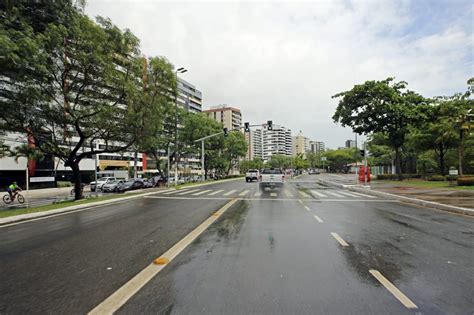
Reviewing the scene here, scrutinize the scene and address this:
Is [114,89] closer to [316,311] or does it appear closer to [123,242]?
[123,242]

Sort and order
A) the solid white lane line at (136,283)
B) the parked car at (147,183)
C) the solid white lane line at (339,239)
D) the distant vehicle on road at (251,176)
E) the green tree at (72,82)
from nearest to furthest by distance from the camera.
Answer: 1. the solid white lane line at (136,283)
2. the solid white lane line at (339,239)
3. the green tree at (72,82)
4. the parked car at (147,183)
5. the distant vehicle on road at (251,176)

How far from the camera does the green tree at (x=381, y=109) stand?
111ft

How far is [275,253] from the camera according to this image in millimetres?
6035

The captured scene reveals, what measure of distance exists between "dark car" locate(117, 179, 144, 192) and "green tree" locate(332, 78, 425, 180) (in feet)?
89.0

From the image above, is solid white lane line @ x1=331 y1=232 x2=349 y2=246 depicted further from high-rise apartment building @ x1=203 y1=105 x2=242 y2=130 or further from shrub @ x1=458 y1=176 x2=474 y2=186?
high-rise apartment building @ x1=203 y1=105 x2=242 y2=130

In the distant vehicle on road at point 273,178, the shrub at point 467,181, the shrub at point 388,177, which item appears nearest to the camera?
the shrub at point 467,181

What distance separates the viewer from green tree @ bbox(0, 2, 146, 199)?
46.8 ft

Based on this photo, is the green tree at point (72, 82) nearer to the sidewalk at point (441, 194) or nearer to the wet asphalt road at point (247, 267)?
the wet asphalt road at point (247, 267)

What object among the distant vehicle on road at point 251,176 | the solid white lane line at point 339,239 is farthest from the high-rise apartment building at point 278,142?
the solid white lane line at point 339,239

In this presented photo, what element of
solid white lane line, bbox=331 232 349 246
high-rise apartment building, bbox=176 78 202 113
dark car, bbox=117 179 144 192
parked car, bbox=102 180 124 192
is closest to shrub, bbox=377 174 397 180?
dark car, bbox=117 179 144 192

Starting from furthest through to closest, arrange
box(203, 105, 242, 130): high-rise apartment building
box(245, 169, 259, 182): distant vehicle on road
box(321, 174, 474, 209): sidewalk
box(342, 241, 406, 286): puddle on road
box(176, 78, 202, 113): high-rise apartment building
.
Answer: box(203, 105, 242, 130): high-rise apartment building, box(176, 78, 202, 113): high-rise apartment building, box(245, 169, 259, 182): distant vehicle on road, box(321, 174, 474, 209): sidewalk, box(342, 241, 406, 286): puddle on road

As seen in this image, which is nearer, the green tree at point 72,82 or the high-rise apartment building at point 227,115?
the green tree at point 72,82

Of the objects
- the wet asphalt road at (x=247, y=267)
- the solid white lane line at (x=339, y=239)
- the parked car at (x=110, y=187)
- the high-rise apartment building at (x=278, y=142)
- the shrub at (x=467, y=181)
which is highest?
the high-rise apartment building at (x=278, y=142)

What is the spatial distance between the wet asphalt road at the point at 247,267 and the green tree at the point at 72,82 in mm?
9387
